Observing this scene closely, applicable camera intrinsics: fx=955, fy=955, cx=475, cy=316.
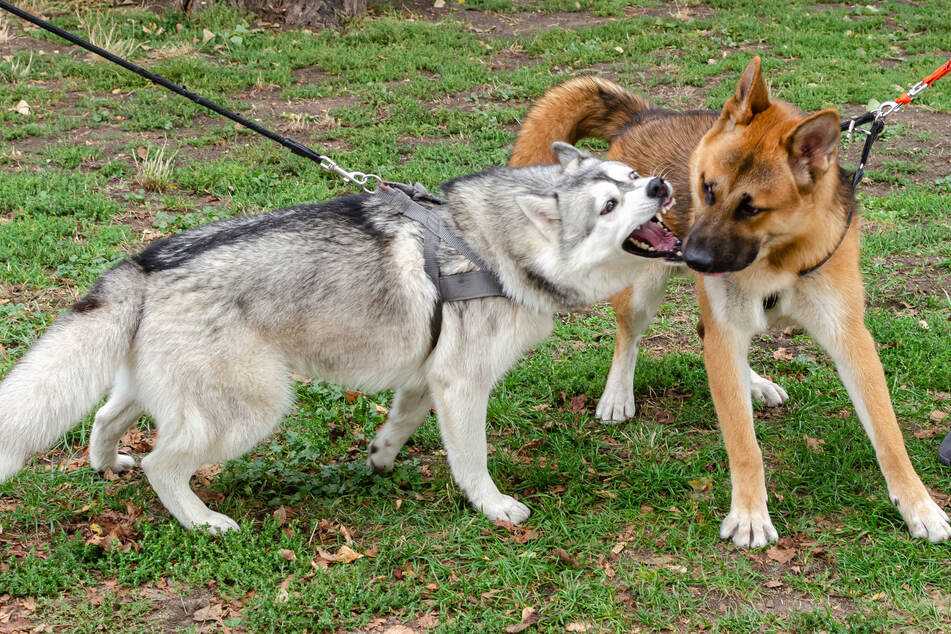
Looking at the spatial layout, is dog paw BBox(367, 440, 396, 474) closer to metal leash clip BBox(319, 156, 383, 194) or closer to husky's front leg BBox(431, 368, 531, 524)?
husky's front leg BBox(431, 368, 531, 524)

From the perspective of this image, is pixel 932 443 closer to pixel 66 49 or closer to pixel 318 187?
pixel 318 187

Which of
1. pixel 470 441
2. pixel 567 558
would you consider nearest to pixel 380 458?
pixel 470 441

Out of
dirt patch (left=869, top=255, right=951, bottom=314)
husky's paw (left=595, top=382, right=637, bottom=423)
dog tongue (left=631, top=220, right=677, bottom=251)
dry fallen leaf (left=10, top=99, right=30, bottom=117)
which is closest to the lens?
dog tongue (left=631, top=220, right=677, bottom=251)

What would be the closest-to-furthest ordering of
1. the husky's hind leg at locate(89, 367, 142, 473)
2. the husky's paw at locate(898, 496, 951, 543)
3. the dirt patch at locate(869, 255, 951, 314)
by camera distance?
the husky's paw at locate(898, 496, 951, 543) → the husky's hind leg at locate(89, 367, 142, 473) → the dirt patch at locate(869, 255, 951, 314)

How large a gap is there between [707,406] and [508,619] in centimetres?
228

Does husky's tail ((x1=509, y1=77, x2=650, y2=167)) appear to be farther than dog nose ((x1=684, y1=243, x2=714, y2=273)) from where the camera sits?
Yes

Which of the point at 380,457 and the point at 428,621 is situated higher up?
the point at 380,457

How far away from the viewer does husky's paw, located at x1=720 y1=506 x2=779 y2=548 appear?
4480 millimetres

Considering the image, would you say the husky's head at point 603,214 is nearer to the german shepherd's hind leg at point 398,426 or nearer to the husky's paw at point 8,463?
the german shepherd's hind leg at point 398,426

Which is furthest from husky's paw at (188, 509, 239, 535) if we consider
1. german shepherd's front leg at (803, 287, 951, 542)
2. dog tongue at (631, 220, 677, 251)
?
german shepherd's front leg at (803, 287, 951, 542)

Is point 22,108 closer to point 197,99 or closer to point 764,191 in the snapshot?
point 197,99

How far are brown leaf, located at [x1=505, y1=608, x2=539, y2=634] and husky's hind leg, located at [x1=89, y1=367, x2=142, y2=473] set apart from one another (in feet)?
6.71

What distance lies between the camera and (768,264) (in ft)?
14.6

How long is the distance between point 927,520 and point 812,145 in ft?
6.02
